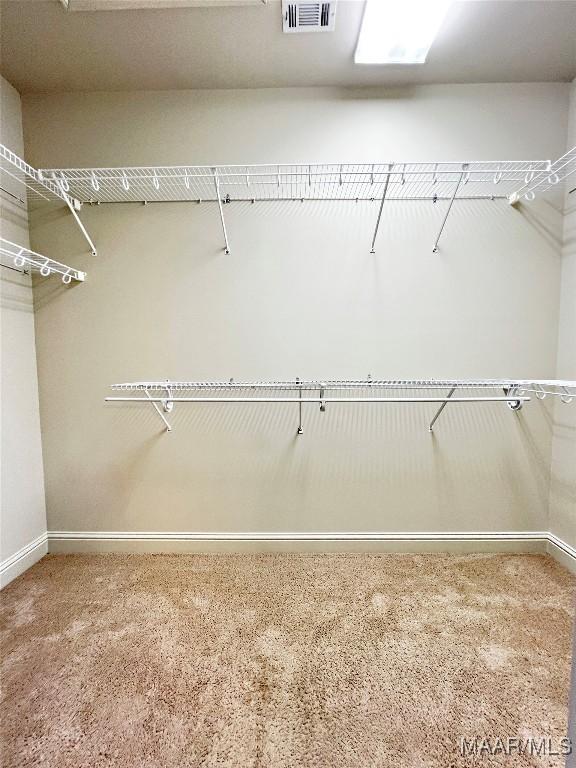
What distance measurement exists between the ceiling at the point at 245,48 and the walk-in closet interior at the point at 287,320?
1cm

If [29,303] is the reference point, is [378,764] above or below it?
below

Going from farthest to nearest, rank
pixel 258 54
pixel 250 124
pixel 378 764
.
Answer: pixel 250 124, pixel 258 54, pixel 378 764

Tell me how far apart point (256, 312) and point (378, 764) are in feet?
5.50

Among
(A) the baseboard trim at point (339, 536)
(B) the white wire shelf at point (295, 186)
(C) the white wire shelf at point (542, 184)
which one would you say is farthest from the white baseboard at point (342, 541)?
(C) the white wire shelf at point (542, 184)

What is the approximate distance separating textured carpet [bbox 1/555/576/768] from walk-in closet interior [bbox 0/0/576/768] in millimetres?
25

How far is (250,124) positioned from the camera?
1697 mm

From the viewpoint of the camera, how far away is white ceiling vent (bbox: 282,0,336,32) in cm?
130

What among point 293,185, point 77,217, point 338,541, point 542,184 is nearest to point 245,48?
point 293,185

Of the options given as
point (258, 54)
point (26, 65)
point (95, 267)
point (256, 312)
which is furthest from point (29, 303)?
point (258, 54)

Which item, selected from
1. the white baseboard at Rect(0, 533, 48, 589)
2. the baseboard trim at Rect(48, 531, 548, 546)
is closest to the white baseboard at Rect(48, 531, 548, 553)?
the baseboard trim at Rect(48, 531, 548, 546)

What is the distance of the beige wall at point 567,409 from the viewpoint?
1665mm

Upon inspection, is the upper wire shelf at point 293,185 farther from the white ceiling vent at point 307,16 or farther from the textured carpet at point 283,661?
the textured carpet at point 283,661

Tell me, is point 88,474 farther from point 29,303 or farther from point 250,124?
point 250,124

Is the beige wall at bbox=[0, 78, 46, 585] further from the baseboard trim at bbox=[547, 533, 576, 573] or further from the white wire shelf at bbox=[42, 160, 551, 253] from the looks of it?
the baseboard trim at bbox=[547, 533, 576, 573]
